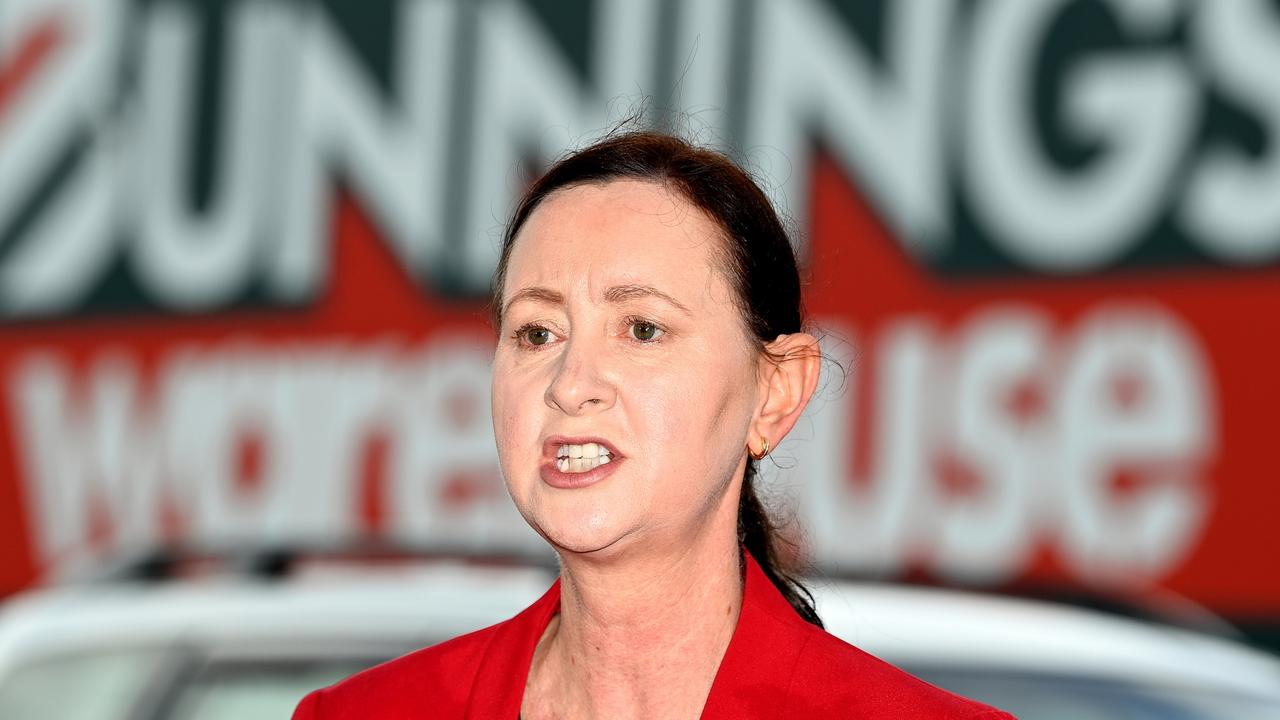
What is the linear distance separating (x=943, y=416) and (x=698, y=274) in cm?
440

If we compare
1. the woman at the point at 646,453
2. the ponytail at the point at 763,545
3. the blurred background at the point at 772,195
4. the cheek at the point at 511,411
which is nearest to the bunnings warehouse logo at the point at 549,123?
the blurred background at the point at 772,195

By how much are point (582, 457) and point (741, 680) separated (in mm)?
276

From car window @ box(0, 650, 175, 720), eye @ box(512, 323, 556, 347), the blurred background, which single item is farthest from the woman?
the blurred background

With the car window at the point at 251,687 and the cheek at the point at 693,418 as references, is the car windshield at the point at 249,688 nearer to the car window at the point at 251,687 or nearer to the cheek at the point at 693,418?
the car window at the point at 251,687

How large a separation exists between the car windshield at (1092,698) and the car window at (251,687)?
1.06 meters

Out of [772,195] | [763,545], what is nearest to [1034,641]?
[763,545]

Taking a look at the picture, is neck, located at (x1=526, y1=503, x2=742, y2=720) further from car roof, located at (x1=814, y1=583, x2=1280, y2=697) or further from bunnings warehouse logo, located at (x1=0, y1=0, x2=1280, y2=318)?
bunnings warehouse logo, located at (x1=0, y1=0, x2=1280, y2=318)

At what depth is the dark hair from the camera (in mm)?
1748

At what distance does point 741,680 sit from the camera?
66.4 inches

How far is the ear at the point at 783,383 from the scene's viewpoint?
1777 mm

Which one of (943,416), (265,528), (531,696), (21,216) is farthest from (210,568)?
(21,216)

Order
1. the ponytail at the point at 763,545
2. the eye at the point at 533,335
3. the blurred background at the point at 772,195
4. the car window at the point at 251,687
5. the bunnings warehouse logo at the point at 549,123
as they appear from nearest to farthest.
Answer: the eye at the point at 533,335 < the ponytail at the point at 763,545 < the car window at the point at 251,687 < the blurred background at the point at 772,195 < the bunnings warehouse logo at the point at 549,123

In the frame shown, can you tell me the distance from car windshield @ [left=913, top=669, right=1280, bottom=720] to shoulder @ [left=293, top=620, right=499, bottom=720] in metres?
1.30

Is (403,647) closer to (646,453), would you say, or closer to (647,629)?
(647,629)
